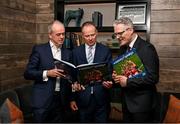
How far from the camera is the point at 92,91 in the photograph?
235cm

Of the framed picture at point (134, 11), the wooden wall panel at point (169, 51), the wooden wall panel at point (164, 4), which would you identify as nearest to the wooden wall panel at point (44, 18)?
the framed picture at point (134, 11)

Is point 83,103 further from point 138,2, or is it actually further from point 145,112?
point 138,2

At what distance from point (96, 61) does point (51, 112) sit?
0.57 metres

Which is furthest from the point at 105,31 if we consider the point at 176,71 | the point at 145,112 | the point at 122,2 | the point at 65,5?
the point at 145,112

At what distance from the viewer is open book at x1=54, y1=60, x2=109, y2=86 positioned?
7.15 feet

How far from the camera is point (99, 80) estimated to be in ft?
7.45

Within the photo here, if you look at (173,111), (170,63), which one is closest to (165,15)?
(170,63)

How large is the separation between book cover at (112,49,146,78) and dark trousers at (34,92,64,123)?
1.91 ft

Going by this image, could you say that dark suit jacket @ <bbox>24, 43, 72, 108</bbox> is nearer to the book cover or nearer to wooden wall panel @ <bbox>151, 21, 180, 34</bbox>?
the book cover

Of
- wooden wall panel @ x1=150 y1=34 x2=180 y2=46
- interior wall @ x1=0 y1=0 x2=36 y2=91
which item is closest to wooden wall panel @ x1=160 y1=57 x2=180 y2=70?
wooden wall panel @ x1=150 y1=34 x2=180 y2=46

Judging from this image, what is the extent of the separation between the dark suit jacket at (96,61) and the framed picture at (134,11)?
3.08 ft

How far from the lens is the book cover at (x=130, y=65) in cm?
209

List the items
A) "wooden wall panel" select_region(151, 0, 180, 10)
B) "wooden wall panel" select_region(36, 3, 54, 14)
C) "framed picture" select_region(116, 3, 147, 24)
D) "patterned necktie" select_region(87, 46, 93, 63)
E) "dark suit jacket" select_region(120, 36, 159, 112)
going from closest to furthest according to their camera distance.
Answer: "dark suit jacket" select_region(120, 36, 159, 112), "patterned necktie" select_region(87, 46, 93, 63), "wooden wall panel" select_region(151, 0, 180, 10), "framed picture" select_region(116, 3, 147, 24), "wooden wall panel" select_region(36, 3, 54, 14)

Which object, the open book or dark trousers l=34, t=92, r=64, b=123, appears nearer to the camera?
the open book
